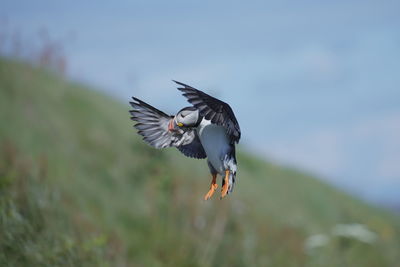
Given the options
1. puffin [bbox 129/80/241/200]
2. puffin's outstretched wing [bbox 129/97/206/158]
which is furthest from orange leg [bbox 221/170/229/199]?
puffin's outstretched wing [bbox 129/97/206/158]

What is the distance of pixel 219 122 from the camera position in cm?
414

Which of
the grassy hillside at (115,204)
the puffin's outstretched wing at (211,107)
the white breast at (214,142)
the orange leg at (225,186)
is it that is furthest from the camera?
the grassy hillside at (115,204)

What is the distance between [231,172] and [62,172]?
314 inches

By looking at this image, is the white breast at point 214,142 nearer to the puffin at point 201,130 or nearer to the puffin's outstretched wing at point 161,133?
the puffin at point 201,130

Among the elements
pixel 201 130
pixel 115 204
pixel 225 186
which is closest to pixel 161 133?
pixel 201 130

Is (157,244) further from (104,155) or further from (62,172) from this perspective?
(104,155)

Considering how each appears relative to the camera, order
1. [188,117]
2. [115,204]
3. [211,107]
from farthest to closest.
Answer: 1. [115,204]
2. [188,117]
3. [211,107]

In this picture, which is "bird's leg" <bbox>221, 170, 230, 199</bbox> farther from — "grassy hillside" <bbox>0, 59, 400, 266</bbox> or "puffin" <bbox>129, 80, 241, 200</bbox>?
"grassy hillside" <bbox>0, 59, 400, 266</bbox>

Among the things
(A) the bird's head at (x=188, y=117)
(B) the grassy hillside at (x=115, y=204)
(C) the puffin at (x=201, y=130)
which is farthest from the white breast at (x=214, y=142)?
(B) the grassy hillside at (x=115, y=204)

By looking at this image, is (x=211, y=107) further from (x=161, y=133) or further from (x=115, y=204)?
(x=115, y=204)

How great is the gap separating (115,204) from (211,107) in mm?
8355

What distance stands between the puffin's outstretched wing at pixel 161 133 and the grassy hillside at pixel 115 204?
2.47 meters

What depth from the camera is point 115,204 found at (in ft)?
39.9

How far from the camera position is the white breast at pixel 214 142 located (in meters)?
4.38
